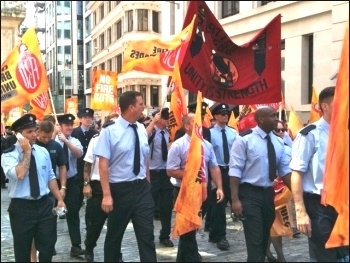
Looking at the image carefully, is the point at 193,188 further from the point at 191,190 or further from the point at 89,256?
the point at 89,256

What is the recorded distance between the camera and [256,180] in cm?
550

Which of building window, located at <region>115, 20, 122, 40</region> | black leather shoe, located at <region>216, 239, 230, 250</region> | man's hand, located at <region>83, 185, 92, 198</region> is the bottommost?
black leather shoe, located at <region>216, 239, 230, 250</region>

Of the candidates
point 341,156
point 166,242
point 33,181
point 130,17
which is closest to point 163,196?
point 166,242

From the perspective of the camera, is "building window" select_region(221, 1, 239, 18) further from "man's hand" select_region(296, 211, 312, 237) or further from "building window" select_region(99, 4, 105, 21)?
"man's hand" select_region(296, 211, 312, 237)

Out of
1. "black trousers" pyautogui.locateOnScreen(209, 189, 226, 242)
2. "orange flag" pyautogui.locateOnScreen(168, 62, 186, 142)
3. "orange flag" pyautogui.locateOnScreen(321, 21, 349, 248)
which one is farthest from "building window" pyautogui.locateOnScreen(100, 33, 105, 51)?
"orange flag" pyautogui.locateOnScreen(321, 21, 349, 248)

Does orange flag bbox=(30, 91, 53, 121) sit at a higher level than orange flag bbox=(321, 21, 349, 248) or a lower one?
higher

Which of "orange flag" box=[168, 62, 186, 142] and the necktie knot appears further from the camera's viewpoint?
"orange flag" box=[168, 62, 186, 142]

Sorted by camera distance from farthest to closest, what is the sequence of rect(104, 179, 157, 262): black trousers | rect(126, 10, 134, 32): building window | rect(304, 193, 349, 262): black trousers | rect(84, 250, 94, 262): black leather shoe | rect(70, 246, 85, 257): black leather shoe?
rect(126, 10, 134, 32): building window → rect(70, 246, 85, 257): black leather shoe → rect(84, 250, 94, 262): black leather shoe → rect(104, 179, 157, 262): black trousers → rect(304, 193, 349, 262): black trousers

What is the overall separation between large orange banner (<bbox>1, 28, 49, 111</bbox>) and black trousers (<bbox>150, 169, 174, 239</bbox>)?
215 cm

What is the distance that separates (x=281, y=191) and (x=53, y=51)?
4414 mm

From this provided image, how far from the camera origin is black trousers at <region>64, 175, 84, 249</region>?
7.14 metres

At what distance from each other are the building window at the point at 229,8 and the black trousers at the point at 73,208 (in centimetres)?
1708

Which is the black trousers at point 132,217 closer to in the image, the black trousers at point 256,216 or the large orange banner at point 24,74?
the black trousers at point 256,216

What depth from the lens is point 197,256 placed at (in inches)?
245
